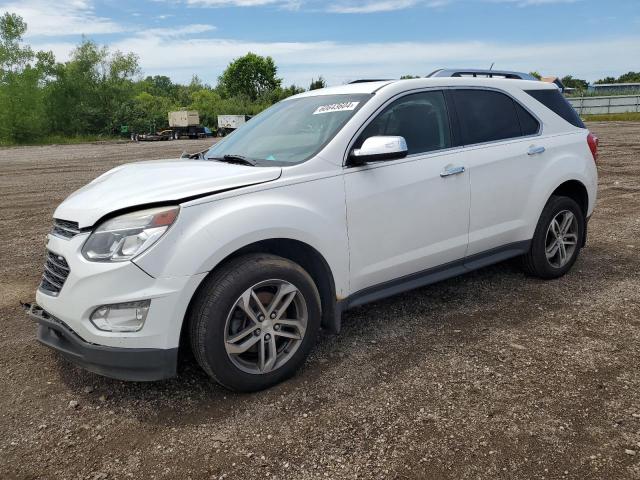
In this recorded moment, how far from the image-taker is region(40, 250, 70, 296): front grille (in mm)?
2822

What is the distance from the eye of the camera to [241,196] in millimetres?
2914

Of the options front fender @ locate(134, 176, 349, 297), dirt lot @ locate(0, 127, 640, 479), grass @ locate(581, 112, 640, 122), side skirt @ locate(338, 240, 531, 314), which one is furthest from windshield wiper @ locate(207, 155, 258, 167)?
grass @ locate(581, 112, 640, 122)

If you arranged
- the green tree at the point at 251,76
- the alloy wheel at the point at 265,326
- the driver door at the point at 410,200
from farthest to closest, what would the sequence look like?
the green tree at the point at 251,76
the driver door at the point at 410,200
the alloy wheel at the point at 265,326

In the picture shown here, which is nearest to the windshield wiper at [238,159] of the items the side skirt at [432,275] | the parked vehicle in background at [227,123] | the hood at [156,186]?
the hood at [156,186]

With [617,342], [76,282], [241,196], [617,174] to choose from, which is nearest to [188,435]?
[76,282]

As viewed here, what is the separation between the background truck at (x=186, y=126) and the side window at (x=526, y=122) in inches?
1689

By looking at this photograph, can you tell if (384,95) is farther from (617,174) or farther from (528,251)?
(617,174)

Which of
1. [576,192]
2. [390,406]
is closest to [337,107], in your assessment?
[390,406]

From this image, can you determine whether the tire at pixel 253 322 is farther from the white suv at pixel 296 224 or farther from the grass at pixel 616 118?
the grass at pixel 616 118

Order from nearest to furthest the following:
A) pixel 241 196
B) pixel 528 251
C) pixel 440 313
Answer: pixel 241 196
pixel 440 313
pixel 528 251

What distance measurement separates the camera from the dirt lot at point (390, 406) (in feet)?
8.00

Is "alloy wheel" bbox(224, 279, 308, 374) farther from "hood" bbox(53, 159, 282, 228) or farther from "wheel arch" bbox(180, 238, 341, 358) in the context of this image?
"hood" bbox(53, 159, 282, 228)

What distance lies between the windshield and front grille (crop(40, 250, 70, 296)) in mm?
1309

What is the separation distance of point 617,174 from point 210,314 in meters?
11.4
